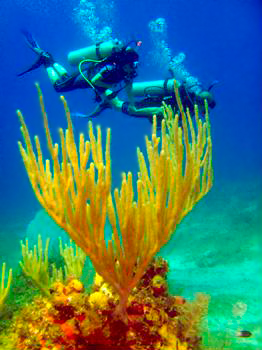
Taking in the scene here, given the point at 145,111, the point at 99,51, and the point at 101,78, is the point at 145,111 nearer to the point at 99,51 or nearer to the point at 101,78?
the point at 101,78

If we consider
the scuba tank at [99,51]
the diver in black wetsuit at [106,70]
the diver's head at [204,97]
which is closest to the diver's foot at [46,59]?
the diver in black wetsuit at [106,70]

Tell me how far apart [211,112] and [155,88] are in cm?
7334

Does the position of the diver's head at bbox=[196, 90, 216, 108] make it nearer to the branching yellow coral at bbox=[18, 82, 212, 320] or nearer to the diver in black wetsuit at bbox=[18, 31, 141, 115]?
the diver in black wetsuit at bbox=[18, 31, 141, 115]

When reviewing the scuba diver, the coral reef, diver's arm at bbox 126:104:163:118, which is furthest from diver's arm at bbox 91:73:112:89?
the coral reef

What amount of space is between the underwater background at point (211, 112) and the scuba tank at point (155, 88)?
4.40 ft

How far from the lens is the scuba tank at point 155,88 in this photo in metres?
8.05

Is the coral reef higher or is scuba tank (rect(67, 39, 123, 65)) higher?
scuba tank (rect(67, 39, 123, 65))

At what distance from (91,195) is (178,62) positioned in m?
22.0

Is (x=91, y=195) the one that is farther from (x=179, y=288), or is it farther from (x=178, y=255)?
(x=178, y=255)

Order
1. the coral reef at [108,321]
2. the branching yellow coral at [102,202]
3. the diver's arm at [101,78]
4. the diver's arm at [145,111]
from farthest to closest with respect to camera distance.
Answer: the diver's arm at [101,78], the diver's arm at [145,111], the coral reef at [108,321], the branching yellow coral at [102,202]

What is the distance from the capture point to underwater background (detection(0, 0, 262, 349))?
8.73 metres

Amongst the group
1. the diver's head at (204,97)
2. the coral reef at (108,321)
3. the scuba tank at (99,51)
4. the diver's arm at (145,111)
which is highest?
the scuba tank at (99,51)

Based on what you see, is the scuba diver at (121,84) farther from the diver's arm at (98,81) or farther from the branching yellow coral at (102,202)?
the branching yellow coral at (102,202)

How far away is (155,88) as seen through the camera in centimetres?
835
